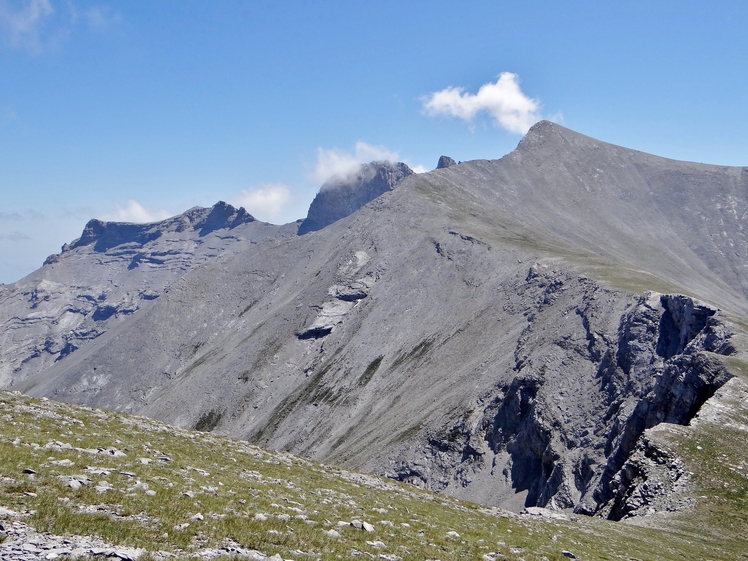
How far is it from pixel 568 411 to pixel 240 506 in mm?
82560

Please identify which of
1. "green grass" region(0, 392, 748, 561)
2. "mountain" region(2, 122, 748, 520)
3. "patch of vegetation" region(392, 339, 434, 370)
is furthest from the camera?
"patch of vegetation" region(392, 339, 434, 370)

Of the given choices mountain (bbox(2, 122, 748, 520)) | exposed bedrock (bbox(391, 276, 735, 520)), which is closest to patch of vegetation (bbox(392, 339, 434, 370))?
mountain (bbox(2, 122, 748, 520))

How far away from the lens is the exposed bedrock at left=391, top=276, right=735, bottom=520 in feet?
265

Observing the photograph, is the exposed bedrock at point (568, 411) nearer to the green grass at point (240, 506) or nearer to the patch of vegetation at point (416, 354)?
the patch of vegetation at point (416, 354)

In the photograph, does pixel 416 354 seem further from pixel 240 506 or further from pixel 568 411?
pixel 240 506

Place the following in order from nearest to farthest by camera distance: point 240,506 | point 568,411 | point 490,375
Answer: point 240,506
point 568,411
point 490,375

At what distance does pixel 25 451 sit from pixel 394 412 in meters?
105

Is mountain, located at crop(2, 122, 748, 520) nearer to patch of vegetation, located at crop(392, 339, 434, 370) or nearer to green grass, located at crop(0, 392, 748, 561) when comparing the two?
patch of vegetation, located at crop(392, 339, 434, 370)

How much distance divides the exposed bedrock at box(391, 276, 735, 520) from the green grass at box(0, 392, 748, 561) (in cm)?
3743

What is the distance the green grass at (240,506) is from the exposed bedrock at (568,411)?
3743 centimetres

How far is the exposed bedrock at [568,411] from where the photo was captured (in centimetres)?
8062

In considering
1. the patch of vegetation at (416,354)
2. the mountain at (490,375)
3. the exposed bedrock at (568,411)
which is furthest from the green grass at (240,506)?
the patch of vegetation at (416,354)

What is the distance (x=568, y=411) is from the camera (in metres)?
92.8

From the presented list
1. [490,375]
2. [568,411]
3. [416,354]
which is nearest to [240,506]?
[568,411]
